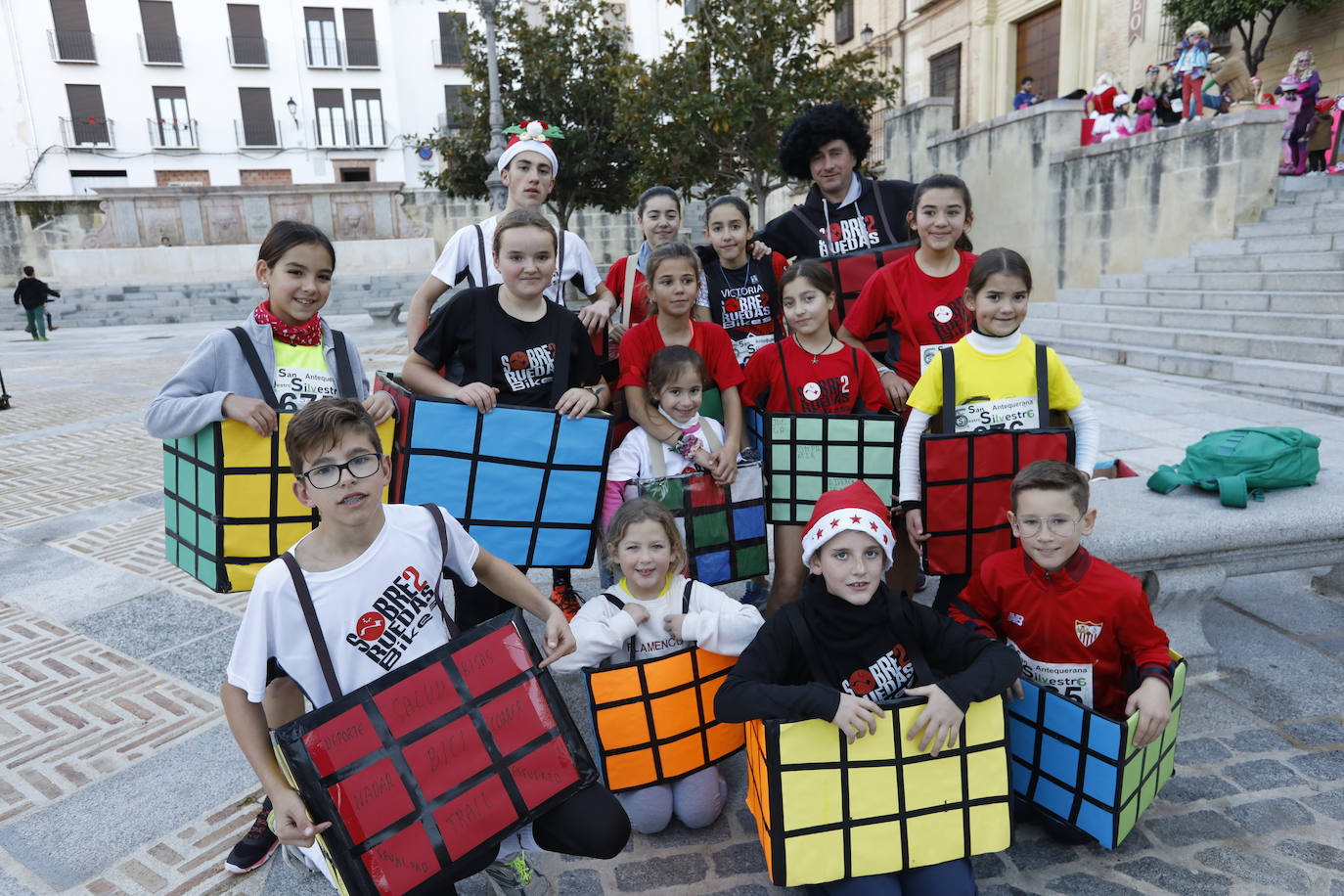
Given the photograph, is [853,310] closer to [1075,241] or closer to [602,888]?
[602,888]

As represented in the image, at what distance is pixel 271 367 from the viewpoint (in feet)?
9.21

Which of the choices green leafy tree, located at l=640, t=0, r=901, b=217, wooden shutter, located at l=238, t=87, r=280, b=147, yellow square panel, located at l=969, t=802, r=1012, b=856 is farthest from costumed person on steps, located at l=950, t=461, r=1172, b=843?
wooden shutter, located at l=238, t=87, r=280, b=147

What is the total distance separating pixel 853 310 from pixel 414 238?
24.8 m

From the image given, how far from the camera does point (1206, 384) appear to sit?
8883 millimetres

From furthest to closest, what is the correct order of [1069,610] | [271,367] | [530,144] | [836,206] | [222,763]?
[836,206] → [530,144] → [222,763] → [271,367] → [1069,610]

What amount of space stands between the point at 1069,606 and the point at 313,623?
219 centimetres

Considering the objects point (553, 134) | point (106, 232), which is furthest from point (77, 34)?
point (553, 134)

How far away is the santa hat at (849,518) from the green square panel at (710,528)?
753mm

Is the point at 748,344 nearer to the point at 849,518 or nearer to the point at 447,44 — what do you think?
the point at 849,518

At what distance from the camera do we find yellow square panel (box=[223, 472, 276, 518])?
268cm

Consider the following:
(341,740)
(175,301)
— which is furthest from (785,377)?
(175,301)

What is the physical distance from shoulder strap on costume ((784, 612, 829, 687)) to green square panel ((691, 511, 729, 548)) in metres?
0.87

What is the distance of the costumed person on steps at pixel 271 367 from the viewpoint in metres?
2.60

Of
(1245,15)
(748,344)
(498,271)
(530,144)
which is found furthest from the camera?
(1245,15)
